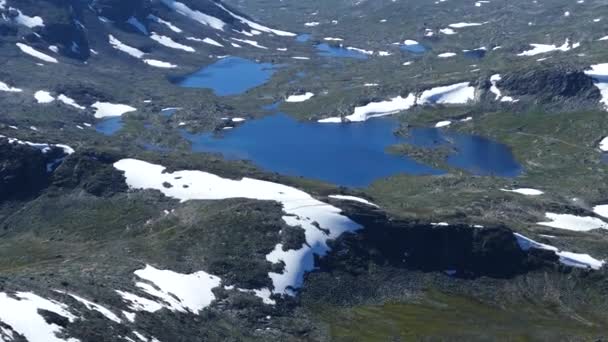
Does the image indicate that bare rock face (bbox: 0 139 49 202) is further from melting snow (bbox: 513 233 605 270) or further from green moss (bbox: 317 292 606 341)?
melting snow (bbox: 513 233 605 270)

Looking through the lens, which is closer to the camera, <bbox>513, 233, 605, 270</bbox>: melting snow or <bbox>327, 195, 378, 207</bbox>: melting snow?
<bbox>513, 233, 605, 270</bbox>: melting snow

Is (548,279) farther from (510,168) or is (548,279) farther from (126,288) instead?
(510,168)

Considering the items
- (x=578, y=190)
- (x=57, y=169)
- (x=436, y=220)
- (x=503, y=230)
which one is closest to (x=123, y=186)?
(x=57, y=169)

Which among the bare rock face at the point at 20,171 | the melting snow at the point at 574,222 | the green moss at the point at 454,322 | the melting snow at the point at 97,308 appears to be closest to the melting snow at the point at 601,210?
the melting snow at the point at 574,222

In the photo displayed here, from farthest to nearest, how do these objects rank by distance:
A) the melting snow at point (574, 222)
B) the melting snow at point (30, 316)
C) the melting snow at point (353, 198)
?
the melting snow at point (574, 222), the melting snow at point (353, 198), the melting snow at point (30, 316)

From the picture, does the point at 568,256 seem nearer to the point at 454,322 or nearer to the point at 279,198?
the point at 454,322

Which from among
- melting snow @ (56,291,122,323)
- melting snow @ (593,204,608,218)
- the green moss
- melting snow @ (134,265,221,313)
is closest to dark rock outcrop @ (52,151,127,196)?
melting snow @ (134,265,221,313)

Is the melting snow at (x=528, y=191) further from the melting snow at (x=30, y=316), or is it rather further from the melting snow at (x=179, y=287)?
the melting snow at (x=30, y=316)

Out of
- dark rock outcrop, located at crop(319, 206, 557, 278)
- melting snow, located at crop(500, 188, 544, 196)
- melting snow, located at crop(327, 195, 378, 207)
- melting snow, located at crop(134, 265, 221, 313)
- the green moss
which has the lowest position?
the green moss

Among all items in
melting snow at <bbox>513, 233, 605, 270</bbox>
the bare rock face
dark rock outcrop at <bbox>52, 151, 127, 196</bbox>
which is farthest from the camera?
the bare rock face

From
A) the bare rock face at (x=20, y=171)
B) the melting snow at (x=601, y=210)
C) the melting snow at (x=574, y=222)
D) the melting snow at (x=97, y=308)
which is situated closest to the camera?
the melting snow at (x=97, y=308)

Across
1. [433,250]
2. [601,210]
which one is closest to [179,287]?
[433,250]
